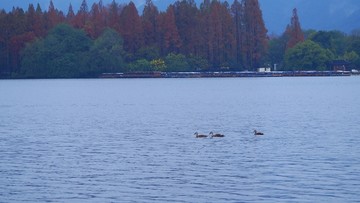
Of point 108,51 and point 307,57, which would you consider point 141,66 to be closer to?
point 108,51

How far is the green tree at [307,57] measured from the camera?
118 meters

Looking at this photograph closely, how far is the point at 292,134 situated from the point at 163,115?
14.6 metres

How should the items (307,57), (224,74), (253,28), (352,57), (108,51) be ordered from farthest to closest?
(224,74)
(352,57)
(253,28)
(108,51)
(307,57)

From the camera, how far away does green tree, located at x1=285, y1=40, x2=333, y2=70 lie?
118 metres

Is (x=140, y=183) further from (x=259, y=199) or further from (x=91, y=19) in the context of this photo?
(x=91, y=19)

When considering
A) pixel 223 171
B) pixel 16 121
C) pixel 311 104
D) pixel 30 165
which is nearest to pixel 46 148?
pixel 30 165

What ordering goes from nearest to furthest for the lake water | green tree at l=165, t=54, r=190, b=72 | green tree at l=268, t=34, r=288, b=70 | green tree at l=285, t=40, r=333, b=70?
the lake water < green tree at l=285, t=40, r=333, b=70 < green tree at l=165, t=54, r=190, b=72 < green tree at l=268, t=34, r=288, b=70

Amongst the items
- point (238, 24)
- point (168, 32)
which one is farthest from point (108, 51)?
point (238, 24)

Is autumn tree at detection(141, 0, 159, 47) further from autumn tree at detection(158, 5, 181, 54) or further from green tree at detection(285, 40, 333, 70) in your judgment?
green tree at detection(285, 40, 333, 70)

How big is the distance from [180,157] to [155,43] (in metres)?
97.4

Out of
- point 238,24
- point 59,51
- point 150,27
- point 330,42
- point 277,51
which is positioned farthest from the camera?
point 277,51

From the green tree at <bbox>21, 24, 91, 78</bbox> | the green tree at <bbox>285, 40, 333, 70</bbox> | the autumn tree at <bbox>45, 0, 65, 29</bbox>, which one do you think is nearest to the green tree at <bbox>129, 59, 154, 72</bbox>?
the green tree at <bbox>21, 24, 91, 78</bbox>

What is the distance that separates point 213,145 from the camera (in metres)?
31.4

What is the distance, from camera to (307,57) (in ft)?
393
